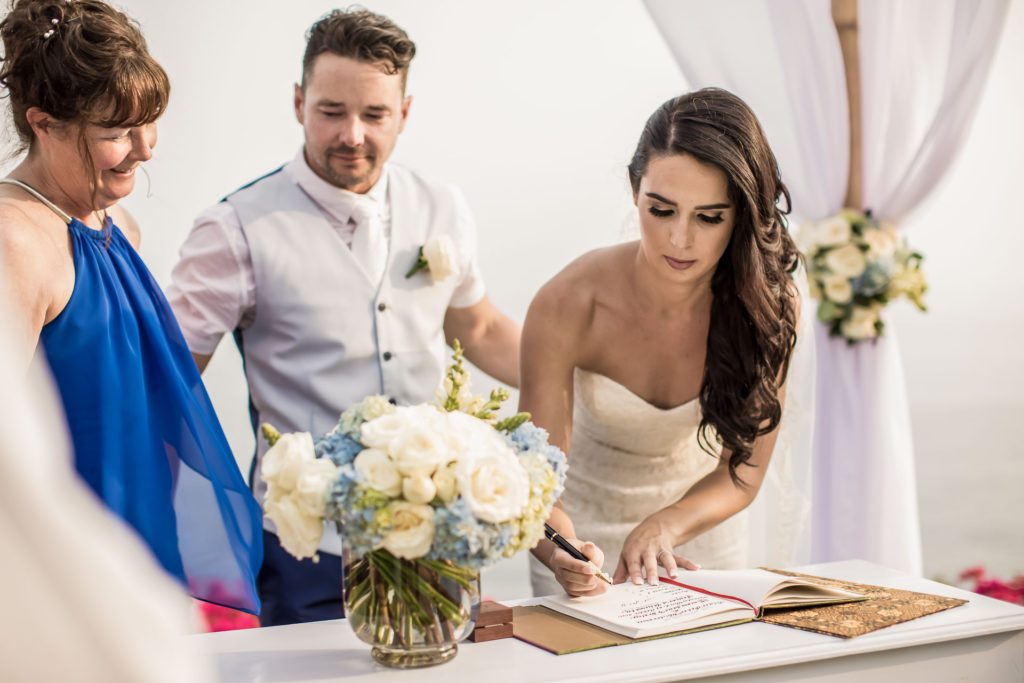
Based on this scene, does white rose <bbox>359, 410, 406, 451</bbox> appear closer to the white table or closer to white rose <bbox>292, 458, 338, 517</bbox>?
white rose <bbox>292, 458, 338, 517</bbox>

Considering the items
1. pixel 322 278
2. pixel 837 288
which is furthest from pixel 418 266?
pixel 837 288

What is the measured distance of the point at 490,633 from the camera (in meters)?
1.63

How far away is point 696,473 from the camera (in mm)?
2729

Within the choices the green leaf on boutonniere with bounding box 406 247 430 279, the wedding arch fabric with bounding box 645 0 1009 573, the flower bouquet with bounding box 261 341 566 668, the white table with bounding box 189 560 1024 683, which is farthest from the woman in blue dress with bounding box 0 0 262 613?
the wedding arch fabric with bounding box 645 0 1009 573

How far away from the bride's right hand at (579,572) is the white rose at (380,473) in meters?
0.53

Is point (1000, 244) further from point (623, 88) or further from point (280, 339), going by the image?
point (280, 339)

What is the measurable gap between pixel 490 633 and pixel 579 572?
22 centimetres

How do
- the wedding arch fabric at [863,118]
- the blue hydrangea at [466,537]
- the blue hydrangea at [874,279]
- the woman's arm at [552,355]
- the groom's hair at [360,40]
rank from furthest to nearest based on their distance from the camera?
1. the wedding arch fabric at [863,118]
2. the blue hydrangea at [874,279]
3. the groom's hair at [360,40]
4. the woman's arm at [552,355]
5. the blue hydrangea at [466,537]

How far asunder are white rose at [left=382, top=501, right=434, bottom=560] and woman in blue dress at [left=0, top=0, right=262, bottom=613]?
2.23 ft

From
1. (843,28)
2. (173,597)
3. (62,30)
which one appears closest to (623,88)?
(843,28)

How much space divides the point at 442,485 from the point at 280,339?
1.36m

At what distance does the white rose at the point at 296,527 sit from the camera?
4.48 feet

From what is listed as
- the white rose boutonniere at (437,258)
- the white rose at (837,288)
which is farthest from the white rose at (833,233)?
the white rose boutonniere at (437,258)

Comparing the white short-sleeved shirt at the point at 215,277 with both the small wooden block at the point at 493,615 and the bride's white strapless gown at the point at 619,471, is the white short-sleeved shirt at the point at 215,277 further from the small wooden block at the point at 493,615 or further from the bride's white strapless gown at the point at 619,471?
the small wooden block at the point at 493,615
